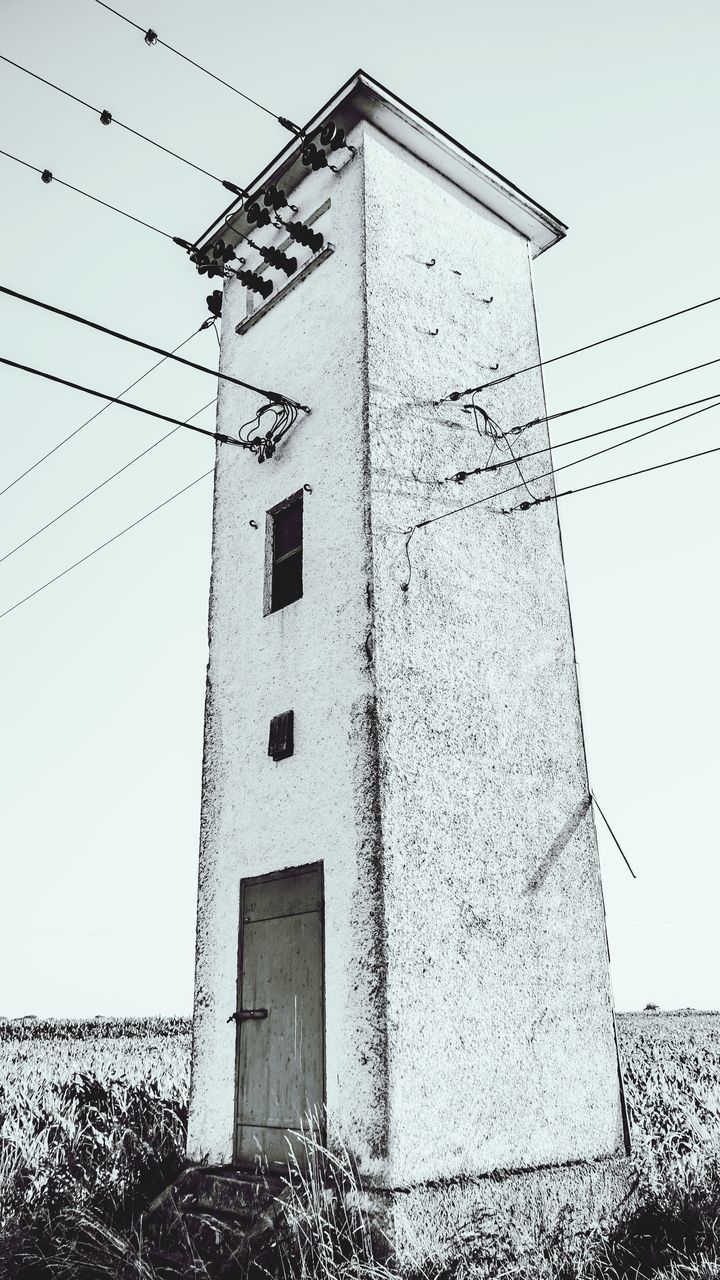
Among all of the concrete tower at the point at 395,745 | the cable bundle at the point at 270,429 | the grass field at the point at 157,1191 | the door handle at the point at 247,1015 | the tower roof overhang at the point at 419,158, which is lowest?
the grass field at the point at 157,1191

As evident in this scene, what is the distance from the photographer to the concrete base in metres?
5.48

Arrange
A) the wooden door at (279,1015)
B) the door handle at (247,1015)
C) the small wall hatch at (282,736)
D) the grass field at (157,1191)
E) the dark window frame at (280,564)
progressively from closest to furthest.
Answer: the grass field at (157,1191) < the wooden door at (279,1015) < the door handle at (247,1015) < the small wall hatch at (282,736) < the dark window frame at (280,564)

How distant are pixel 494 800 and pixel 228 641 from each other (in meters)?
3.11

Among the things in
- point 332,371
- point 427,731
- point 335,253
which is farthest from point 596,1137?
point 335,253

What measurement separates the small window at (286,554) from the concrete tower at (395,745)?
29 mm

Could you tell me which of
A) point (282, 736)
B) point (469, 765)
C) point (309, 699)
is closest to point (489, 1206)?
point (469, 765)

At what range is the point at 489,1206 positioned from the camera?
236 inches

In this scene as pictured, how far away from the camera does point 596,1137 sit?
7.04m

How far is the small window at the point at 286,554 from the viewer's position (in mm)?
8398

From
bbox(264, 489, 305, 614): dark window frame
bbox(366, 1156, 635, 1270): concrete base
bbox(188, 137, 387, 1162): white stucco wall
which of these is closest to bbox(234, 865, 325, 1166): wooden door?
bbox(188, 137, 387, 1162): white stucco wall

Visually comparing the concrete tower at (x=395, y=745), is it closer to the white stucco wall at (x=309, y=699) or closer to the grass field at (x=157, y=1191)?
the white stucco wall at (x=309, y=699)

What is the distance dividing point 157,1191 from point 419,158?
1075 cm

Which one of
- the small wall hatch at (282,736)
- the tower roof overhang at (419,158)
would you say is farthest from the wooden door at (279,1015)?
the tower roof overhang at (419,158)

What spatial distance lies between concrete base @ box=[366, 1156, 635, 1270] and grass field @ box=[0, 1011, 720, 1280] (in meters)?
0.07
